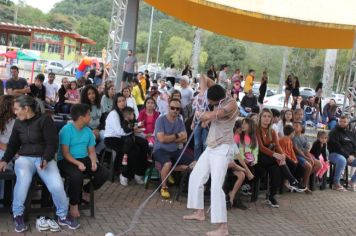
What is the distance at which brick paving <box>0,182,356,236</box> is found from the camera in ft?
16.4

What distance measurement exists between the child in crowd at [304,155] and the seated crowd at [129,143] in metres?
0.02

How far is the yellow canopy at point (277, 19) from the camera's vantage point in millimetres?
8219

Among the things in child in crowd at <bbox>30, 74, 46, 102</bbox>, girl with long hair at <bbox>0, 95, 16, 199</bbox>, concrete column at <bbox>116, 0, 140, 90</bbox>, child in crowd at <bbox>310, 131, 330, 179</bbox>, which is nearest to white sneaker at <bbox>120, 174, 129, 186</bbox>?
girl with long hair at <bbox>0, 95, 16, 199</bbox>

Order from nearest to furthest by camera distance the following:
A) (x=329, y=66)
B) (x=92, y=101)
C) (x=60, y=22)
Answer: (x=92, y=101)
(x=329, y=66)
(x=60, y=22)

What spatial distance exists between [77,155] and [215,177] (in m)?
1.55

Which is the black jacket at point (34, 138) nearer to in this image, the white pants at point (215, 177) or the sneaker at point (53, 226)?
the sneaker at point (53, 226)

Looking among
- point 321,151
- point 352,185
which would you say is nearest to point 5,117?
point 321,151

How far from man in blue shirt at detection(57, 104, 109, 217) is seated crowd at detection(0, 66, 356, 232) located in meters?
0.01

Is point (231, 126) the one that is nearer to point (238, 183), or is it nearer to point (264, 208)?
point (238, 183)

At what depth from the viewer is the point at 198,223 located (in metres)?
5.49

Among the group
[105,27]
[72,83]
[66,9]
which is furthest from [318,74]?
[66,9]

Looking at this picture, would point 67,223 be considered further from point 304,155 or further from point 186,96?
point 186,96

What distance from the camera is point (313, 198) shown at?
760 centimetres

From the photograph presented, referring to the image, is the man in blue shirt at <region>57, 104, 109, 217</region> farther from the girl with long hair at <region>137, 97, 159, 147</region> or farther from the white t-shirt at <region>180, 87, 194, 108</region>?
the white t-shirt at <region>180, 87, 194, 108</region>
